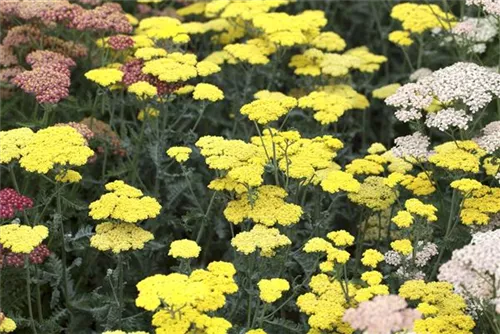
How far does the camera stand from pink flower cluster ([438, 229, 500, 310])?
514 centimetres

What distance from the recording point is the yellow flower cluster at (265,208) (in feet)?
20.9

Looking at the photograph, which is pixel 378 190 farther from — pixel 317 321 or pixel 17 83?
pixel 17 83

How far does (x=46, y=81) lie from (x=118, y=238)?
174cm

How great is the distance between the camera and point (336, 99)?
800cm

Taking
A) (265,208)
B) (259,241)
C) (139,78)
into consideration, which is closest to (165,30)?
(139,78)

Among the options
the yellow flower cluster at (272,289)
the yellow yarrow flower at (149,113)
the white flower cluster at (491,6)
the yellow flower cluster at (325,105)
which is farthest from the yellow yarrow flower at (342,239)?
the white flower cluster at (491,6)

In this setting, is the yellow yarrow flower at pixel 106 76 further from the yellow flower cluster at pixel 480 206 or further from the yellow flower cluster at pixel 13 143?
the yellow flower cluster at pixel 480 206

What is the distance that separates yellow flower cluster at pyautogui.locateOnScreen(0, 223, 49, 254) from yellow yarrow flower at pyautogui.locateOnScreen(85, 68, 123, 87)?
5.88 feet

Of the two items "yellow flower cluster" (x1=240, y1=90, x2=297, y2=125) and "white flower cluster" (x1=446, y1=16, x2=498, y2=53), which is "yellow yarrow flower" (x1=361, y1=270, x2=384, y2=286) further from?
"white flower cluster" (x1=446, y1=16, x2=498, y2=53)

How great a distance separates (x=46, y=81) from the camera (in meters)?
7.25

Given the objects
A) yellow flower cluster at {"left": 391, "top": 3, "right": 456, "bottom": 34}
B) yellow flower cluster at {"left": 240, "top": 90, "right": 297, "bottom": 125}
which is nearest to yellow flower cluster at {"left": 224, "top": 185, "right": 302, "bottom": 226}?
yellow flower cluster at {"left": 240, "top": 90, "right": 297, "bottom": 125}

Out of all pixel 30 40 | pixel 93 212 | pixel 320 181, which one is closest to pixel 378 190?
pixel 320 181

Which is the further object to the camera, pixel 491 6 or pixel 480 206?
pixel 491 6

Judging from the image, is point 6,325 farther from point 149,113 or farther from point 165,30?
point 165,30
